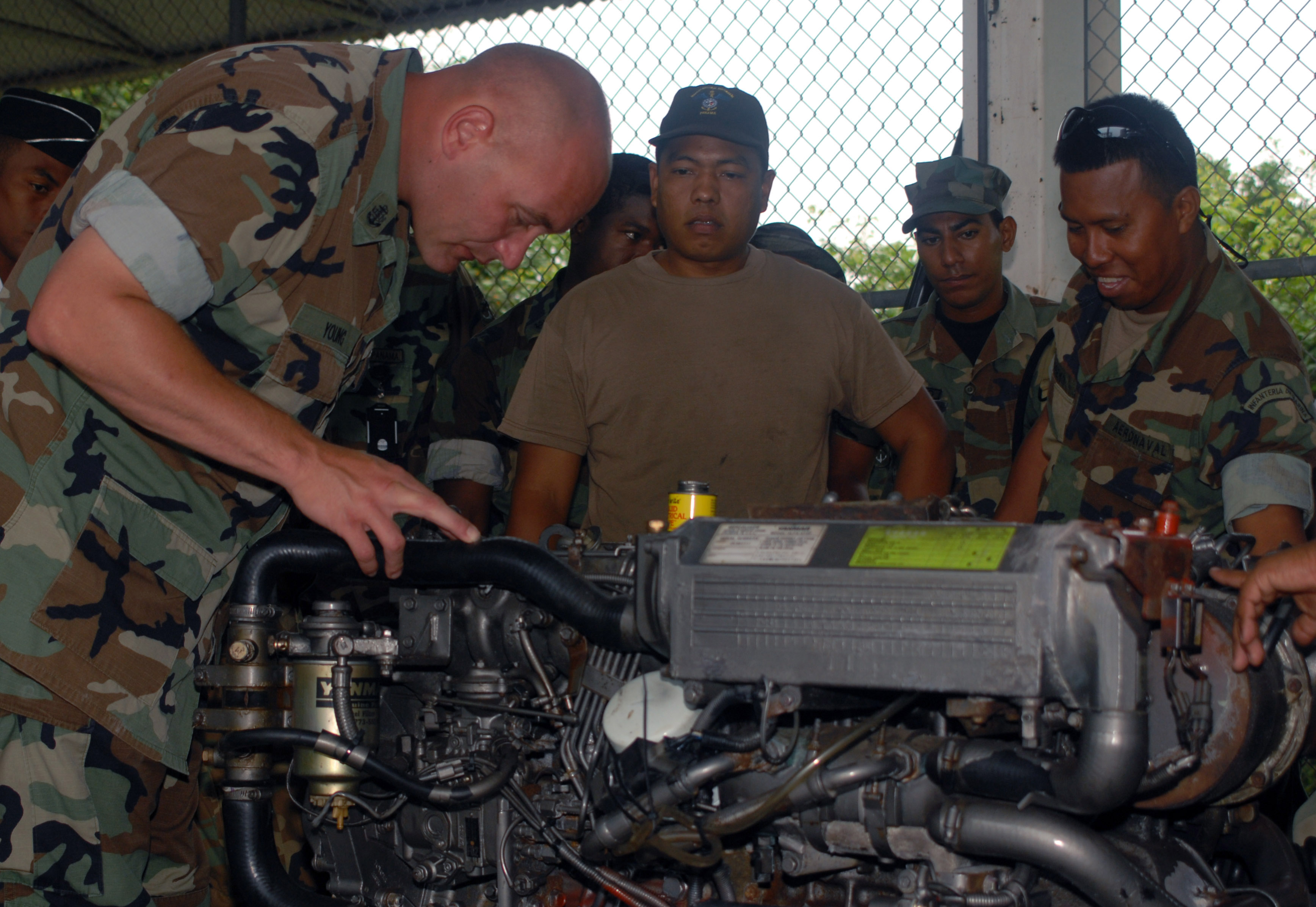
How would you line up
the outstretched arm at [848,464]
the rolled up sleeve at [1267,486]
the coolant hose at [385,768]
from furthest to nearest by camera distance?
1. the outstretched arm at [848,464]
2. the rolled up sleeve at [1267,486]
3. the coolant hose at [385,768]

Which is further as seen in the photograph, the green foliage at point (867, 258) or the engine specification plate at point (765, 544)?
the green foliage at point (867, 258)

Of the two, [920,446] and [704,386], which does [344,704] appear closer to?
[704,386]

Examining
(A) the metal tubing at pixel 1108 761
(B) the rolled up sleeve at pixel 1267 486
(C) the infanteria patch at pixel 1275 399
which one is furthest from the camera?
(C) the infanteria patch at pixel 1275 399

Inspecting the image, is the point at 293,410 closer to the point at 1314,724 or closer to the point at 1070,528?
the point at 1070,528

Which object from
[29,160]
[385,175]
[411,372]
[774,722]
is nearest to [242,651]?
[385,175]

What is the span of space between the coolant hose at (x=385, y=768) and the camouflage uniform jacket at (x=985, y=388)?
2265mm

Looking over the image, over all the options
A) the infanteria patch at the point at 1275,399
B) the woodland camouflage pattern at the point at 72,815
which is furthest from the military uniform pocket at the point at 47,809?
the infanteria patch at the point at 1275,399

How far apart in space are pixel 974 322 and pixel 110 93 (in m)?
7.38

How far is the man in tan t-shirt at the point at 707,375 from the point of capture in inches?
124

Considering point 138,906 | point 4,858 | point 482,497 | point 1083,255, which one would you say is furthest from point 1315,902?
point 482,497

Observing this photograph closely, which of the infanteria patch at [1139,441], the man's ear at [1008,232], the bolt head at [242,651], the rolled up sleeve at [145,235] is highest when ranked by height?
the man's ear at [1008,232]

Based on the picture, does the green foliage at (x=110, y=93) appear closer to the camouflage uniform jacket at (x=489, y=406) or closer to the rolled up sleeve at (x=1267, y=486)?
the camouflage uniform jacket at (x=489, y=406)

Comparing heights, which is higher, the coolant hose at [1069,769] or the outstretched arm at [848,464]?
the outstretched arm at [848,464]

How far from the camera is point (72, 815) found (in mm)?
1989
